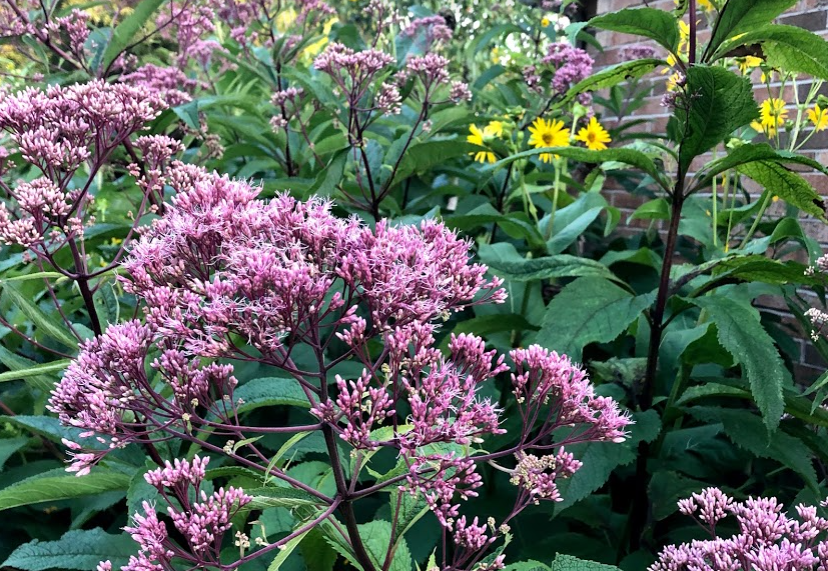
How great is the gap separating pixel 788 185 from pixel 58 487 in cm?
132

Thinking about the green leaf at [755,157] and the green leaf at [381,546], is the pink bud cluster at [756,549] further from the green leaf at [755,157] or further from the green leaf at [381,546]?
the green leaf at [755,157]

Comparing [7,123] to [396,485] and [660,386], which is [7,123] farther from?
[660,386]

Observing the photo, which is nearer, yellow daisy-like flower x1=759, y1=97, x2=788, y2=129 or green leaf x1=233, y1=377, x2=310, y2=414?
green leaf x1=233, y1=377, x2=310, y2=414

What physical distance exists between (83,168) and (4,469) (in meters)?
0.90

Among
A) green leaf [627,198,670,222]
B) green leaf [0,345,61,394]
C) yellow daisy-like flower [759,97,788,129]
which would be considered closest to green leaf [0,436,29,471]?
green leaf [0,345,61,394]

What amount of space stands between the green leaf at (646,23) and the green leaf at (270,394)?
78 centimetres

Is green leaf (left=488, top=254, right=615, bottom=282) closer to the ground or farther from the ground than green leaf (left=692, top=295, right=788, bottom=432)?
farther from the ground

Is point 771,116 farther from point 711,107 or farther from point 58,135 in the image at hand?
point 58,135

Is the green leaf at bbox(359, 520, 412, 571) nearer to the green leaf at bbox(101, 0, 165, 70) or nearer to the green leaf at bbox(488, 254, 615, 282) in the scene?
the green leaf at bbox(488, 254, 615, 282)

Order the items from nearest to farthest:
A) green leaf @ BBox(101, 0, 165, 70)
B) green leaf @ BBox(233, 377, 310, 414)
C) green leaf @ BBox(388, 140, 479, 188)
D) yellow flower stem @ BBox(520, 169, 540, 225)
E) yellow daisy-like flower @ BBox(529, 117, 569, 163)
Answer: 1. green leaf @ BBox(233, 377, 310, 414)
2. green leaf @ BBox(101, 0, 165, 70)
3. green leaf @ BBox(388, 140, 479, 188)
4. yellow flower stem @ BBox(520, 169, 540, 225)
5. yellow daisy-like flower @ BBox(529, 117, 569, 163)

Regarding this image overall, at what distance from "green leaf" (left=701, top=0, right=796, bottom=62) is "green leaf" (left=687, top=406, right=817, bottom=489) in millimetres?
668

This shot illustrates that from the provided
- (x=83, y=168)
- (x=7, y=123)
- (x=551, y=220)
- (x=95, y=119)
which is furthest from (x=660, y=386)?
(x=83, y=168)

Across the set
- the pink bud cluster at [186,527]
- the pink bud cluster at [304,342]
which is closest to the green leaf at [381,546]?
the pink bud cluster at [304,342]

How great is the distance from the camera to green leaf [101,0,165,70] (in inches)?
66.3
